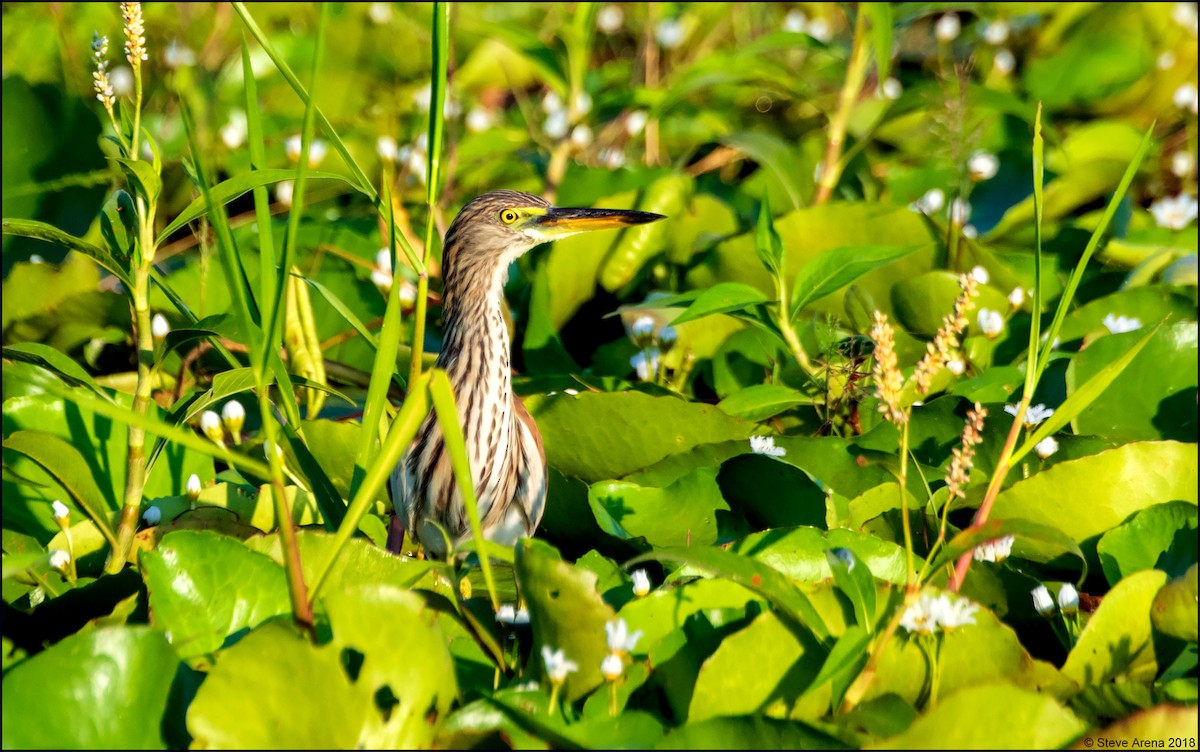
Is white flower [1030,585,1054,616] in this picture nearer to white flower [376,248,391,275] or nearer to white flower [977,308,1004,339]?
white flower [977,308,1004,339]

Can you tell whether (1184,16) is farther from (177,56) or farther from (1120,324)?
(177,56)

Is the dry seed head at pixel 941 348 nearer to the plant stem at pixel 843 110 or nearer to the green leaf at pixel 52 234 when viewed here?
the green leaf at pixel 52 234

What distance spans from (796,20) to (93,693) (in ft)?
17.4

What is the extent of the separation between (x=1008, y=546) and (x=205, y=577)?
1439mm

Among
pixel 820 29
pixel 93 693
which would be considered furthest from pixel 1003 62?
pixel 93 693

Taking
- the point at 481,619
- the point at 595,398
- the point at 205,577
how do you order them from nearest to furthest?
the point at 205,577, the point at 481,619, the point at 595,398

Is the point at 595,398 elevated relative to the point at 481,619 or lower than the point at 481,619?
elevated

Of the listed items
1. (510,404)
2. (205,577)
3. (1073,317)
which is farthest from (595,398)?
(1073,317)

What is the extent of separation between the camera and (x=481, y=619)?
2328mm

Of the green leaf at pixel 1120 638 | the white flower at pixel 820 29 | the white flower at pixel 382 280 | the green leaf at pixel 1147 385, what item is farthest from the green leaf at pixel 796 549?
the white flower at pixel 820 29

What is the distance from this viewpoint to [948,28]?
5.78m

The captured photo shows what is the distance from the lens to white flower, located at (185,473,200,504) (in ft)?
9.14

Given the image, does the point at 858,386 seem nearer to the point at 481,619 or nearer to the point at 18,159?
the point at 481,619

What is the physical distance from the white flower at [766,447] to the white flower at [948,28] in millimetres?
3691
